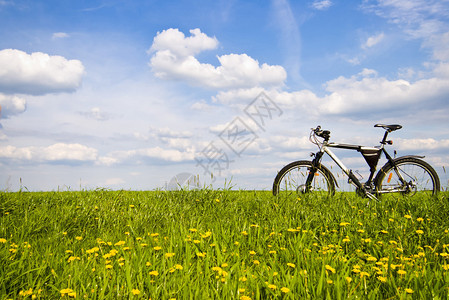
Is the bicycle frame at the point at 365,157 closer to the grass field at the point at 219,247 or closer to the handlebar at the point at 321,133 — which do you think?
the handlebar at the point at 321,133

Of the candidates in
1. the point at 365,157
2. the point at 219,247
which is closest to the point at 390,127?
the point at 365,157

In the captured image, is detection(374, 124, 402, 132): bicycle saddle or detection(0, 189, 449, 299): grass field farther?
detection(374, 124, 402, 132): bicycle saddle

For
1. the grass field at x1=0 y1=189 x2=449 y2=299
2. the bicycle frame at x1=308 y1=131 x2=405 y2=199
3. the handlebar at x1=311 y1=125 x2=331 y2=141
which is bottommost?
the grass field at x1=0 y1=189 x2=449 y2=299

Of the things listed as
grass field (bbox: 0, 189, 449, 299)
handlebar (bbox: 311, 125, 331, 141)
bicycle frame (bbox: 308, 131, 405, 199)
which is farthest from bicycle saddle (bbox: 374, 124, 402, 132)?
grass field (bbox: 0, 189, 449, 299)

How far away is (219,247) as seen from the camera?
4.20 m

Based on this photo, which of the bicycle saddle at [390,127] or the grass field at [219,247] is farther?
the bicycle saddle at [390,127]

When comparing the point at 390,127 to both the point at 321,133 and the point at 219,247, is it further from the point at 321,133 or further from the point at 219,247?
the point at 219,247

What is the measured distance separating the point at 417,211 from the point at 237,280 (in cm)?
376

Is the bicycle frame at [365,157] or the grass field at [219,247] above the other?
the bicycle frame at [365,157]

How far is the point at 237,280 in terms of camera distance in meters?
3.15

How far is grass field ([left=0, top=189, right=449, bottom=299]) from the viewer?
301cm

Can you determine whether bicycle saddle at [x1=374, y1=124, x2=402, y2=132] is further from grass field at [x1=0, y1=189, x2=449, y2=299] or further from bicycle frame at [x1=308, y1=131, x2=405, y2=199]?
grass field at [x1=0, y1=189, x2=449, y2=299]

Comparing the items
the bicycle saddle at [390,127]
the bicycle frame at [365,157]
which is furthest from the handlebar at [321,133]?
the bicycle saddle at [390,127]

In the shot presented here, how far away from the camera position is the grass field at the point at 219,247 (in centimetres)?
301
